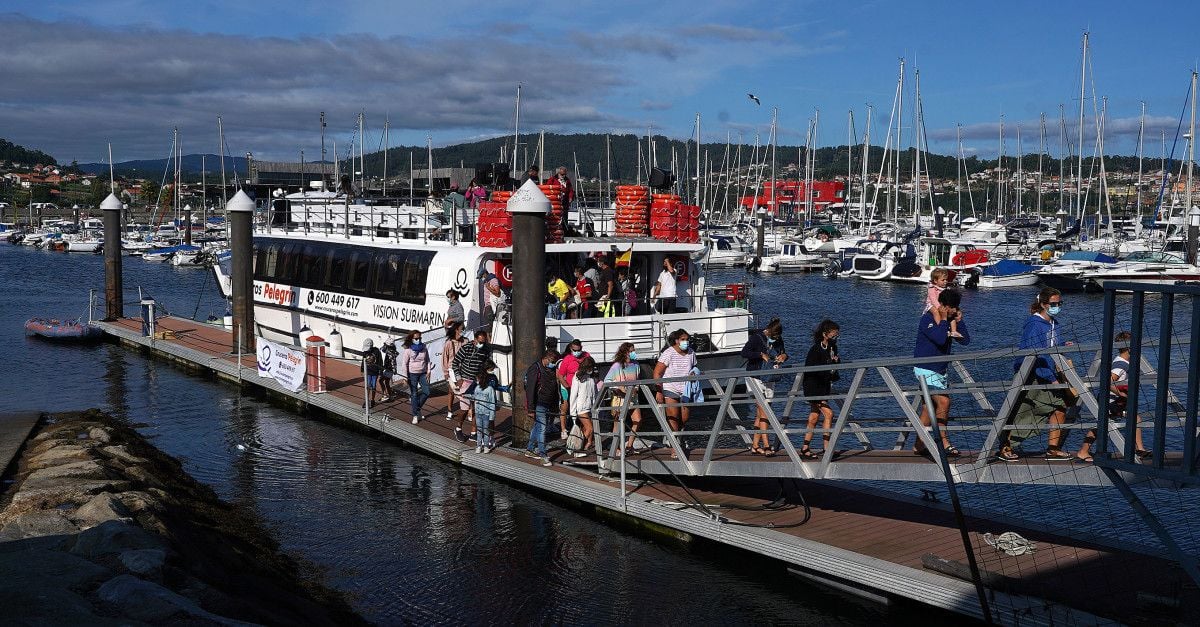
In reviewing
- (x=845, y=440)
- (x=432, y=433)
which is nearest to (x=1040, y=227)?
(x=845, y=440)

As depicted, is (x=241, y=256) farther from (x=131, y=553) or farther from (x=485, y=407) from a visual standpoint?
(x=131, y=553)

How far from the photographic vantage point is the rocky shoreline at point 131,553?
326 inches

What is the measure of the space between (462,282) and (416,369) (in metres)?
3.51

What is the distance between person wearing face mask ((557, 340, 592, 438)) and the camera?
1508cm

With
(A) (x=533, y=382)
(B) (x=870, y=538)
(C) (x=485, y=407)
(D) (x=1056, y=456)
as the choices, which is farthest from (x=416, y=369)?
(D) (x=1056, y=456)

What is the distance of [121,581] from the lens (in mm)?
8625

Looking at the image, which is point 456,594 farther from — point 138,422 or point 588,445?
point 138,422

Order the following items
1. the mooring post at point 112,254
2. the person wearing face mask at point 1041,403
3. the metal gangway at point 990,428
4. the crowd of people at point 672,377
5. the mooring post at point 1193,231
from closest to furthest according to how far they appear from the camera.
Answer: the metal gangway at point 990,428
the person wearing face mask at point 1041,403
the crowd of people at point 672,377
the mooring post at point 112,254
the mooring post at point 1193,231

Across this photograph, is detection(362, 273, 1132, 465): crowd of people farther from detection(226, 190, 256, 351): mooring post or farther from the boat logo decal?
detection(226, 190, 256, 351): mooring post

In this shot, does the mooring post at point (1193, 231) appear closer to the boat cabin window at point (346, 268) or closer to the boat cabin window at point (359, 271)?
the boat cabin window at point (346, 268)

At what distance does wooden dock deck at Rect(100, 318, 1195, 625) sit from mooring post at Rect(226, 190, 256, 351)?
10.2 meters

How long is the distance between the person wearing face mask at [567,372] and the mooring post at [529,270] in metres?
0.51

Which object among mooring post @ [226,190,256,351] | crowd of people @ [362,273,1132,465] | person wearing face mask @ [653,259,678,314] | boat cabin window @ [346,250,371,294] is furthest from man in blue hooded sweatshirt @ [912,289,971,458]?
mooring post @ [226,190,256,351]

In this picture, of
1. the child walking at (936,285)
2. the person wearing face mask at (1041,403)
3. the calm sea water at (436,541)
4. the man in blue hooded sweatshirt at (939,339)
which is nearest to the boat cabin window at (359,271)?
the calm sea water at (436,541)
